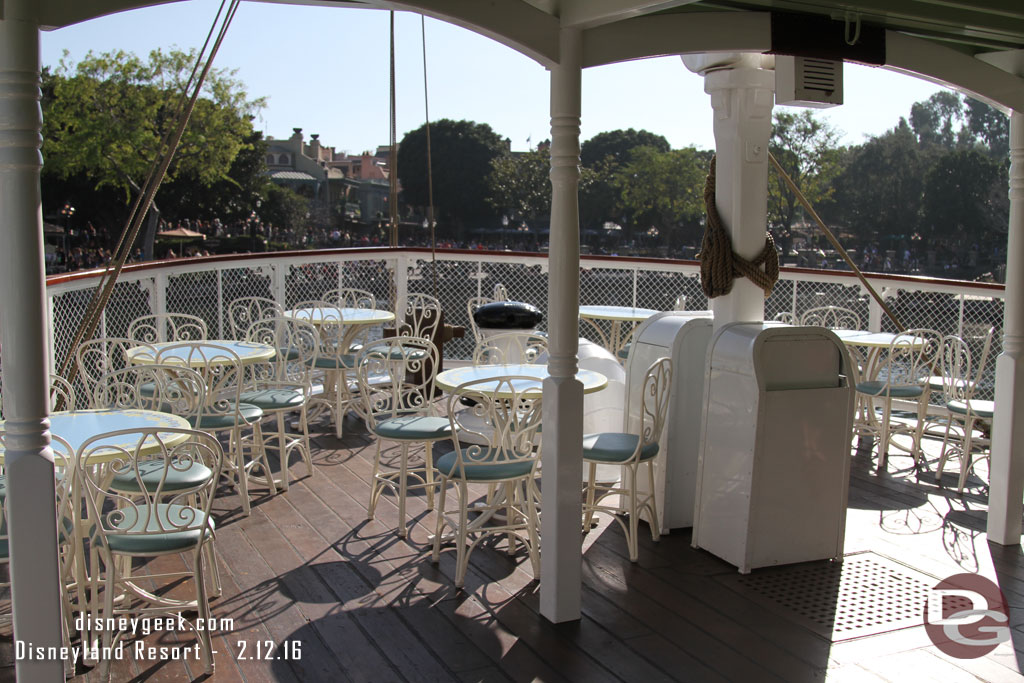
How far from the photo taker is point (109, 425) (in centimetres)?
340

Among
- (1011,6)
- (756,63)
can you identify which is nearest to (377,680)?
(756,63)

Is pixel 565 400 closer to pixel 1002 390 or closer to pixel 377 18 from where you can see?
pixel 1002 390

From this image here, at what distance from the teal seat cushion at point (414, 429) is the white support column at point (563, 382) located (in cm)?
96

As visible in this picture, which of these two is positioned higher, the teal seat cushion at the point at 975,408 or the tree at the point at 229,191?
the tree at the point at 229,191

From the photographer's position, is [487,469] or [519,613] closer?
[519,613]

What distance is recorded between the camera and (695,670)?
9.82 feet

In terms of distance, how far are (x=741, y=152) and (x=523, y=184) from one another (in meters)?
37.8

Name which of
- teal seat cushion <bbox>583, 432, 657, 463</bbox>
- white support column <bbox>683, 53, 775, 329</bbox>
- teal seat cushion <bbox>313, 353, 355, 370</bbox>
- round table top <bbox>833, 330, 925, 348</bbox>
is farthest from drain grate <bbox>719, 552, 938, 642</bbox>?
teal seat cushion <bbox>313, 353, 355, 370</bbox>

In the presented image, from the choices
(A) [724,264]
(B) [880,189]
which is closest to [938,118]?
(B) [880,189]

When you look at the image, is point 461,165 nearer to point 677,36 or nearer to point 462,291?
point 462,291

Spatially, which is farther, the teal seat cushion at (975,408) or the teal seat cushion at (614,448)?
the teal seat cushion at (975,408)

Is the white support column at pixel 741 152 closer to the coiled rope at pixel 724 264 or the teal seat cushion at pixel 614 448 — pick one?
the coiled rope at pixel 724 264

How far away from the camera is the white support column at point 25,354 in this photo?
7.44 feet

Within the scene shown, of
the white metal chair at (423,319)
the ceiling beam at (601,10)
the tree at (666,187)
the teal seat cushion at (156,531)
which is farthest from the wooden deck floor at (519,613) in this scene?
the tree at (666,187)
